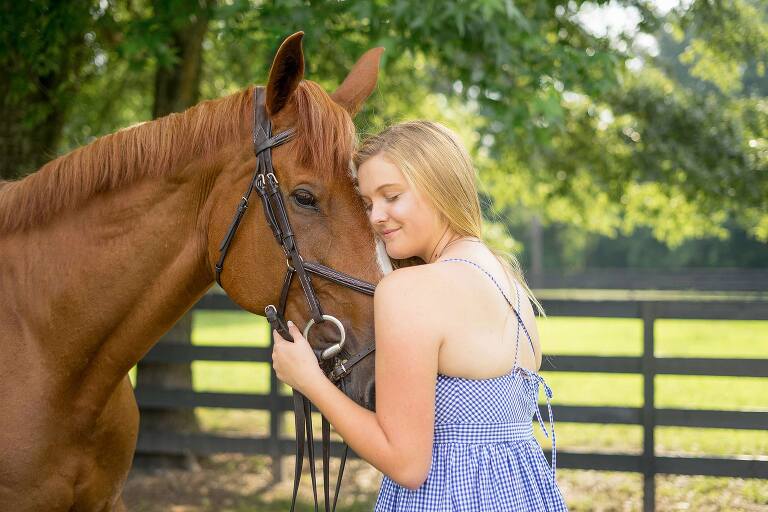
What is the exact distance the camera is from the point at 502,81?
4.47 meters

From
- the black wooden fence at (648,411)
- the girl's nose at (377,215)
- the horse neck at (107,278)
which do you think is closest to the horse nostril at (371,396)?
the girl's nose at (377,215)

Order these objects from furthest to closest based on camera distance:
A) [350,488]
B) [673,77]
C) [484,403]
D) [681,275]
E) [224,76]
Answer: [681,275], [224,76], [673,77], [350,488], [484,403]

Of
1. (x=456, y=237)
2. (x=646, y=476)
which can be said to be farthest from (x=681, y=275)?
(x=456, y=237)

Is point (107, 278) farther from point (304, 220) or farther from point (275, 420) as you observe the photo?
point (275, 420)

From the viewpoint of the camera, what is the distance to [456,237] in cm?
190

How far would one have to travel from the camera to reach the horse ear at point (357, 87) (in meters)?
2.30

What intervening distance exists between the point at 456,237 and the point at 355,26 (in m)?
2.93

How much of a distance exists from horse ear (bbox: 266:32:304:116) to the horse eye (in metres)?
0.26

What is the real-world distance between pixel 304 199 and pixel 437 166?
430mm

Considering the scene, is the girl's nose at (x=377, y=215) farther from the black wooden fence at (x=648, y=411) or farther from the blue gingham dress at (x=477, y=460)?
the black wooden fence at (x=648, y=411)

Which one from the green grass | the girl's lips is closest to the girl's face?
the girl's lips

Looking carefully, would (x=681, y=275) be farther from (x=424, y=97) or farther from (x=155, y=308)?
(x=155, y=308)

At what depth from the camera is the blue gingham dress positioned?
1715 mm

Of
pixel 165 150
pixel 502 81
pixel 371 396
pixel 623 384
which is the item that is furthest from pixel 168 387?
pixel 623 384
